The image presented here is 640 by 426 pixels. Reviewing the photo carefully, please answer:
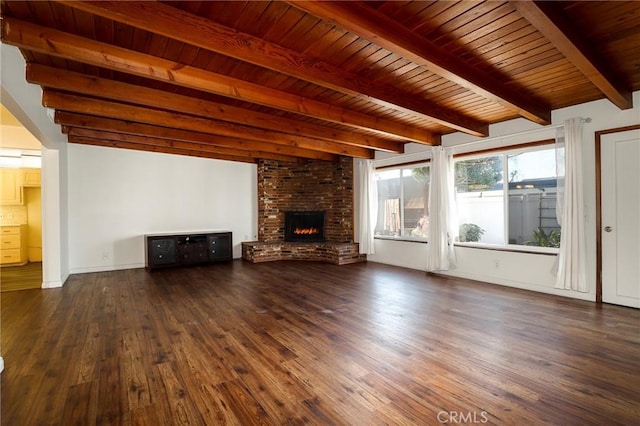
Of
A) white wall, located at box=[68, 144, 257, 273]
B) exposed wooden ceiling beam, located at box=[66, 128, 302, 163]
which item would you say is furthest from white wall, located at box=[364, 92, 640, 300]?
white wall, located at box=[68, 144, 257, 273]

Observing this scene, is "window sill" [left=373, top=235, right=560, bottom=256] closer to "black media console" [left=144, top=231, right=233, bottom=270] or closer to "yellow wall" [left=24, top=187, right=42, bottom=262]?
"black media console" [left=144, top=231, right=233, bottom=270]

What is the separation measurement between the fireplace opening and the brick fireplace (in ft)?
0.39

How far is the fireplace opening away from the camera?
24.8 ft

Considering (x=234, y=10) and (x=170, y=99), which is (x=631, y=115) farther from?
(x=170, y=99)

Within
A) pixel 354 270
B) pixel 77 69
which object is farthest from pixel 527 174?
pixel 77 69

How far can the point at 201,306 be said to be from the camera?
383 centimetres

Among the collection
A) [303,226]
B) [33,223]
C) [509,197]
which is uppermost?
[509,197]

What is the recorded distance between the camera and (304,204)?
7.82m

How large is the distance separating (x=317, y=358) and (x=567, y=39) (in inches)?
120

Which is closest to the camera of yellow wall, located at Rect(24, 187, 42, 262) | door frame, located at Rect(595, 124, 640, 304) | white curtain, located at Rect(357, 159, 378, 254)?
door frame, located at Rect(595, 124, 640, 304)

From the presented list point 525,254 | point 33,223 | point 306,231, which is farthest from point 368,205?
point 33,223

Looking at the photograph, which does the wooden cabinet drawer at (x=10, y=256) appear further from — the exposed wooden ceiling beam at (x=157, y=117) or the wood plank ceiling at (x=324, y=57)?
the exposed wooden ceiling beam at (x=157, y=117)

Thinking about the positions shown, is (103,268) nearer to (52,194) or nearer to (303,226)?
(52,194)

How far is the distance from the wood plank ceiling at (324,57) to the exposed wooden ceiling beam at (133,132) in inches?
1.4
